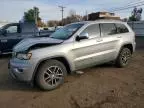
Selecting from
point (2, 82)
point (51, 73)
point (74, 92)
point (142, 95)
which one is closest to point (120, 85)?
point (142, 95)

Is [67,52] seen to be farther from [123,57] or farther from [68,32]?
[123,57]

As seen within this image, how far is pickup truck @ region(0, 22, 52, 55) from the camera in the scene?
12.2m

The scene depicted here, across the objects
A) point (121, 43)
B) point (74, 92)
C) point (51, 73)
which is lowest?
point (74, 92)

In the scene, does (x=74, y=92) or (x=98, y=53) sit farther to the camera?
(x=98, y=53)

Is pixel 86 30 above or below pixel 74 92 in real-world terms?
above

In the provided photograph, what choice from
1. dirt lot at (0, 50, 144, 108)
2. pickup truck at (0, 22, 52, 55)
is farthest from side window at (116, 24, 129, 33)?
pickup truck at (0, 22, 52, 55)

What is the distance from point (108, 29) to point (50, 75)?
2.75m

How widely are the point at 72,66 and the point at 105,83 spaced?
1024mm

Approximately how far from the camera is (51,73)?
633cm

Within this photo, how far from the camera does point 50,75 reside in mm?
6316

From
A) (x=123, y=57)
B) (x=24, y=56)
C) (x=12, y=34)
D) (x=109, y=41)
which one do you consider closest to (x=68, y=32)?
(x=109, y=41)

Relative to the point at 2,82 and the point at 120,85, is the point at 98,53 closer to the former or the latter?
the point at 120,85

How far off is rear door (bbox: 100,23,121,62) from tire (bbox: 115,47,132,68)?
401 millimetres

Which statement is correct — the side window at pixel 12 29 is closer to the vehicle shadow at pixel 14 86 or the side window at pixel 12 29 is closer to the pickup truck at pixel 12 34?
the pickup truck at pixel 12 34
